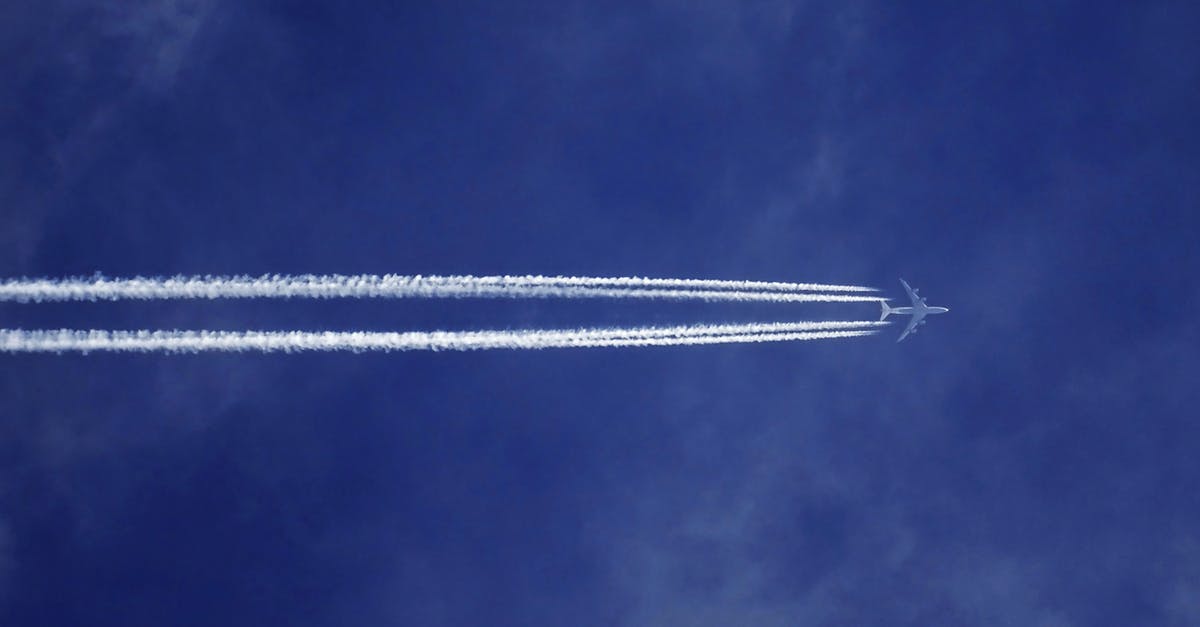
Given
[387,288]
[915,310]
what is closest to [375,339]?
[387,288]

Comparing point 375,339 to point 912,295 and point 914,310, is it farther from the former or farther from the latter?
point 912,295

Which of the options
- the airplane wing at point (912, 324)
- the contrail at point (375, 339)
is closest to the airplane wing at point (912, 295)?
the airplane wing at point (912, 324)

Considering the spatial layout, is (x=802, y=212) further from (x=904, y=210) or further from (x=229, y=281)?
(x=229, y=281)

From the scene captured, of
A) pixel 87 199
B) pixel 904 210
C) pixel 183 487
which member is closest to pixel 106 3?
pixel 87 199

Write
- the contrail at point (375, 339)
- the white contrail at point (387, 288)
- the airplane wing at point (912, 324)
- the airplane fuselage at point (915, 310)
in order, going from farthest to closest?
the airplane wing at point (912, 324)
the airplane fuselage at point (915, 310)
the white contrail at point (387, 288)
the contrail at point (375, 339)

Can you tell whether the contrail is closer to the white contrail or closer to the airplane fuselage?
the white contrail

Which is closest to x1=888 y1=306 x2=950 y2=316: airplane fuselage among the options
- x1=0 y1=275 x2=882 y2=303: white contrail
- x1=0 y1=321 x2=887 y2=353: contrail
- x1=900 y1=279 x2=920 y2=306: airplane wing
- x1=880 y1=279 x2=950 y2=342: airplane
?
x1=880 y1=279 x2=950 y2=342: airplane

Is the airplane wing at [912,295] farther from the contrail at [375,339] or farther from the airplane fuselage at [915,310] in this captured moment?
the contrail at [375,339]
